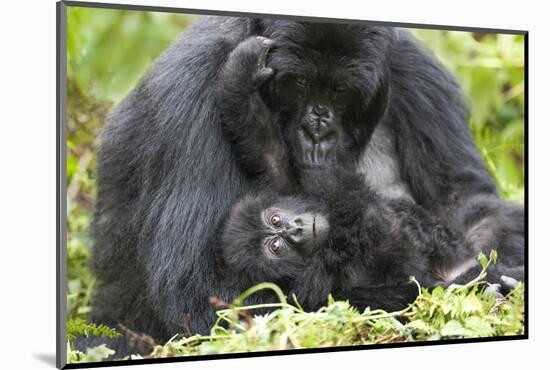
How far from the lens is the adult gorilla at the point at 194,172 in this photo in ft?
11.2

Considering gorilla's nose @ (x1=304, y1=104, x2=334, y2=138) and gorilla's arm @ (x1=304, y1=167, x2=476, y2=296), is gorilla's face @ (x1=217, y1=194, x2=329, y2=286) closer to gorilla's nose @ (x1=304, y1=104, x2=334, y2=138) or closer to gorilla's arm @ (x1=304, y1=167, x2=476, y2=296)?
gorilla's arm @ (x1=304, y1=167, x2=476, y2=296)

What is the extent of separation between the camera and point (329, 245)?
3418mm

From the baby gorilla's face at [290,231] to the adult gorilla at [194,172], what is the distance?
195mm

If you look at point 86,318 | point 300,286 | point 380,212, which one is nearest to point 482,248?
point 380,212

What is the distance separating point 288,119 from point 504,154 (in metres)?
1.32

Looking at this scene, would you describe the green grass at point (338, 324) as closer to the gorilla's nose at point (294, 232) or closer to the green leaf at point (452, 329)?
the green leaf at point (452, 329)

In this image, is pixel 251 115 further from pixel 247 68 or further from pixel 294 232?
pixel 294 232

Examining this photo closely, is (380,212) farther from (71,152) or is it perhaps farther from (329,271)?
(71,152)

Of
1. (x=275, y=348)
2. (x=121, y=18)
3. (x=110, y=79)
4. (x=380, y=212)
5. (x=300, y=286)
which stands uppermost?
(x=121, y=18)

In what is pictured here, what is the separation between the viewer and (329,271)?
3.45 meters

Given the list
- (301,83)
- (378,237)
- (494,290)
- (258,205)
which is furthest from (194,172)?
(494,290)

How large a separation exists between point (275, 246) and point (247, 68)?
0.70 metres

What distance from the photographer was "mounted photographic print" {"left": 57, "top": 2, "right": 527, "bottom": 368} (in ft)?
11.0

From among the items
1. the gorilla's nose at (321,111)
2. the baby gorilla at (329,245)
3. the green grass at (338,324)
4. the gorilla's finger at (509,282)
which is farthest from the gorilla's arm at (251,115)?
the gorilla's finger at (509,282)
